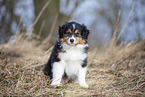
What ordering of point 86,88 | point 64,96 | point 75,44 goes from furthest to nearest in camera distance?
point 75,44, point 86,88, point 64,96

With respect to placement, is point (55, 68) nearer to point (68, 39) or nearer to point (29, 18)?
point (68, 39)

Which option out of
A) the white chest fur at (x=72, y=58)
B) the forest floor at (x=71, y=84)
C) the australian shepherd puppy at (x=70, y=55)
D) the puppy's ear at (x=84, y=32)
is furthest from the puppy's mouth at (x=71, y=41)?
the forest floor at (x=71, y=84)

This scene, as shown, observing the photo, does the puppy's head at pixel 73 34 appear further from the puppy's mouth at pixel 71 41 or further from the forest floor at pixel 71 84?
the forest floor at pixel 71 84

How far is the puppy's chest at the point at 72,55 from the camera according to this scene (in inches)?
106

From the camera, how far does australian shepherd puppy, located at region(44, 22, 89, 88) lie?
8.80ft

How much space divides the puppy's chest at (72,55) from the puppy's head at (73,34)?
15 centimetres

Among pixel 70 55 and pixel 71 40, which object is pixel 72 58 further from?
pixel 71 40

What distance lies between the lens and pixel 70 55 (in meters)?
2.72

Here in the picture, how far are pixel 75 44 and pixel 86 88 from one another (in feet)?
2.75

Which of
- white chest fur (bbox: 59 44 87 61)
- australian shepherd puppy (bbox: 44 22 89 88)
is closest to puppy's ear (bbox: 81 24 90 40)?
australian shepherd puppy (bbox: 44 22 89 88)

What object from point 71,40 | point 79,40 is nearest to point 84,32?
point 79,40

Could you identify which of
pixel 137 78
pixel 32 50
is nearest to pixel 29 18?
pixel 32 50

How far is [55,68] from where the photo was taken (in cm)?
267

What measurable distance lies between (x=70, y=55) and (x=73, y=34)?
40cm
